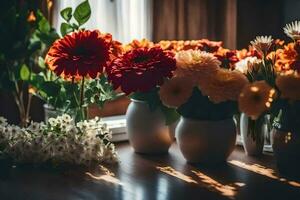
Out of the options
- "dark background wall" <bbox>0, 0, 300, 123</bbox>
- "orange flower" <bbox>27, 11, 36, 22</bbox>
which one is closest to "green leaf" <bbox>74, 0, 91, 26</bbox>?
"orange flower" <bbox>27, 11, 36, 22</bbox>

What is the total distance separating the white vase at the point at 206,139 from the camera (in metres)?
1.57

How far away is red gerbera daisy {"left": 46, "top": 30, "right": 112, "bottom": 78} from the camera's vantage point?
1584 millimetres

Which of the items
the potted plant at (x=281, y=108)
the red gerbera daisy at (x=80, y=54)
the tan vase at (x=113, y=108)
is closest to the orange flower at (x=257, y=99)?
the potted plant at (x=281, y=108)

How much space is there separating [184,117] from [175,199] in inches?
13.1

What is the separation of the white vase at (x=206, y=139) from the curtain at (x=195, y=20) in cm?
83

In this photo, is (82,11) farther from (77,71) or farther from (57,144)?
(57,144)

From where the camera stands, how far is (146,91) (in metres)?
1.58

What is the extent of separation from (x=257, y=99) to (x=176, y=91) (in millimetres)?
209

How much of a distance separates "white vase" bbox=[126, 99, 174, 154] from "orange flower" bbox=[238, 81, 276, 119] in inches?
11.3

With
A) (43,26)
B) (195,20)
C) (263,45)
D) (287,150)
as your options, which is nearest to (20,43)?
(43,26)

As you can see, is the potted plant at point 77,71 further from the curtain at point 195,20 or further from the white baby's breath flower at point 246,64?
the curtain at point 195,20

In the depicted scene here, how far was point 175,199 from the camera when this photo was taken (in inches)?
52.1

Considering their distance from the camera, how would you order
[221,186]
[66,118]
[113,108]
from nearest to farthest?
[221,186] → [66,118] → [113,108]

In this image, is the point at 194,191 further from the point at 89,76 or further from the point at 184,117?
the point at 89,76
